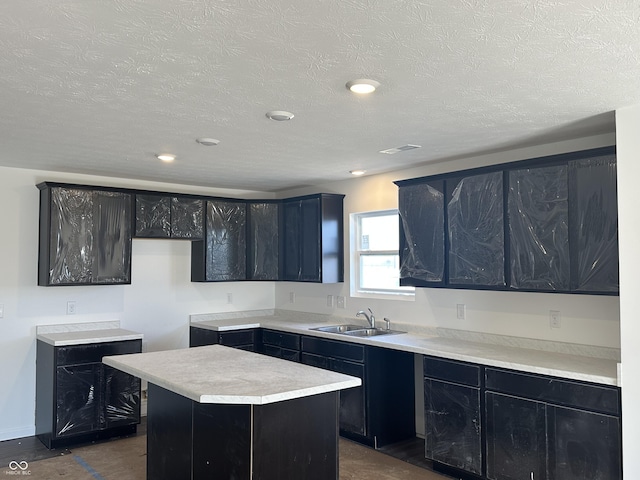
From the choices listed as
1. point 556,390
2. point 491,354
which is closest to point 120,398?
point 491,354

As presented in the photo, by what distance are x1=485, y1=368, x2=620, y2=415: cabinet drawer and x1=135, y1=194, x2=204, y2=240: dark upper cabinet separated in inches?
128

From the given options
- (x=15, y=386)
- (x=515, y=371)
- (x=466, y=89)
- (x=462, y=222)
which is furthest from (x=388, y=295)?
(x=15, y=386)

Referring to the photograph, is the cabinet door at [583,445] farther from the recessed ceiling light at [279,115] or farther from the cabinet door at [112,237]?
the cabinet door at [112,237]

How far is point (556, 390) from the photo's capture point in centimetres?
312

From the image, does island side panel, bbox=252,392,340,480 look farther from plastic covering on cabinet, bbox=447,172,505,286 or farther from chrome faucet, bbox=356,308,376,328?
chrome faucet, bbox=356,308,376,328

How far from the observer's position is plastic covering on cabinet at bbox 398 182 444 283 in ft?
13.6

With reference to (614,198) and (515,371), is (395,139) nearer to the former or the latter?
(614,198)

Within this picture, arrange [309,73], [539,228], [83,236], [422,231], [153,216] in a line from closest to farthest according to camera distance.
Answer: [309,73] → [539,228] → [422,231] → [83,236] → [153,216]

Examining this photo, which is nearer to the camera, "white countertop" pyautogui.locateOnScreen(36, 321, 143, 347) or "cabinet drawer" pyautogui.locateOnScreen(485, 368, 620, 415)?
"cabinet drawer" pyautogui.locateOnScreen(485, 368, 620, 415)

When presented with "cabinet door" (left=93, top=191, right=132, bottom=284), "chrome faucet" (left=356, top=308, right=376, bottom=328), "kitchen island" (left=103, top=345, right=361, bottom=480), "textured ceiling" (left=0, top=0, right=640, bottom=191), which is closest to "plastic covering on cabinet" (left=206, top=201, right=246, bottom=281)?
"cabinet door" (left=93, top=191, right=132, bottom=284)

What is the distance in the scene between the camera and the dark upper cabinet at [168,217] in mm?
5078

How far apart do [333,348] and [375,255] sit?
1057 mm

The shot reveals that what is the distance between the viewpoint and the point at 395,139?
3.61 m

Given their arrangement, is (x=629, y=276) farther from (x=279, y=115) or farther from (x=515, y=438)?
(x=279, y=115)
